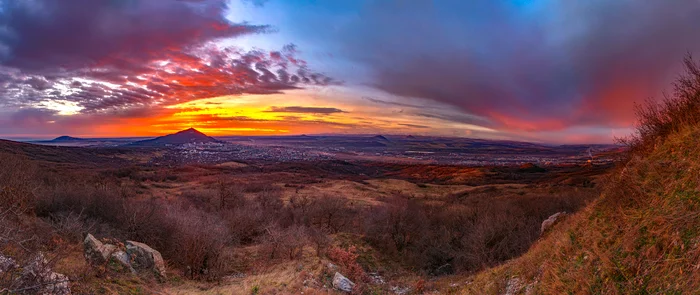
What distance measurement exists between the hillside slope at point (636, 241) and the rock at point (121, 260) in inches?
619

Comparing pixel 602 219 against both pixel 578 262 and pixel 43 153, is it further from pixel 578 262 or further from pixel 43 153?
pixel 43 153

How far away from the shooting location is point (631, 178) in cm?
1154

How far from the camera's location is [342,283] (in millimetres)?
18625

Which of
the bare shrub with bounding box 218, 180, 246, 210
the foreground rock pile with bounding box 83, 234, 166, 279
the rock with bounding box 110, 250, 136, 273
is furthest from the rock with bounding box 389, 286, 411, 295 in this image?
the bare shrub with bounding box 218, 180, 246, 210

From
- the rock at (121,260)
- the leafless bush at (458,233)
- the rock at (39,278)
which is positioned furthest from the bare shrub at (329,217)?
the rock at (39,278)

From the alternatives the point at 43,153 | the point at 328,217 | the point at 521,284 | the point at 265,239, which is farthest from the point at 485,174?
the point at 43,153

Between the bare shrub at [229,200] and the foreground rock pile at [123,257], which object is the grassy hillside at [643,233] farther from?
the bare shrub at [229,200]

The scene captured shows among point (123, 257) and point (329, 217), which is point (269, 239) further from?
point (329, 217)

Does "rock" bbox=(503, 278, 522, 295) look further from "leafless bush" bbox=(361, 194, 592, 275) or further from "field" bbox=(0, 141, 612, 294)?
"leafless bush" bbox=(361, 194, 592, 275)

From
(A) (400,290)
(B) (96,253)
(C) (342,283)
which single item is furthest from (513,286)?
(B) (96,253)

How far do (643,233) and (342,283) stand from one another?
46.1 ft

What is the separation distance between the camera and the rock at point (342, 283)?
18.3 metres

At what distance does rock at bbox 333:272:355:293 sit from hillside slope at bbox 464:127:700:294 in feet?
24.6

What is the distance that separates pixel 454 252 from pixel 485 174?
8614cm
